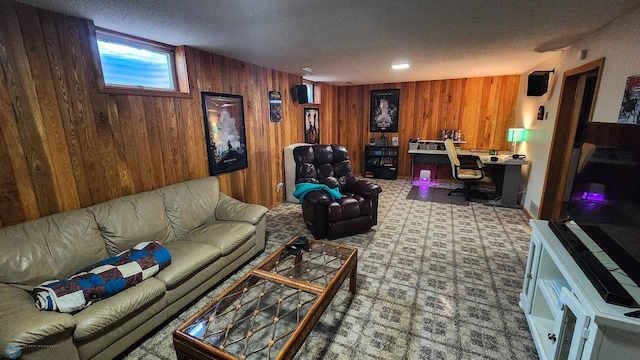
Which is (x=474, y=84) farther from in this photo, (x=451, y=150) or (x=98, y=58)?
(x=98, y=58)

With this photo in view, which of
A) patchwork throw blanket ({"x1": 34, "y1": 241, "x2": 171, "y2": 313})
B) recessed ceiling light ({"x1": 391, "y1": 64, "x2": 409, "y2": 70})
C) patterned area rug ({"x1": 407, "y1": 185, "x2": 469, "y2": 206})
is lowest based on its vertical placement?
patterned area rug ({"x1": 407, "y1": 185, "x2": 469, "y2": 206})

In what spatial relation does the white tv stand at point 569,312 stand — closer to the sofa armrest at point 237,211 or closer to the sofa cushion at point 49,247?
the sofa armrest at point 237,211

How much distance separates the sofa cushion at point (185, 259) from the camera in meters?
1.89

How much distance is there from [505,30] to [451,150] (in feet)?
7.92

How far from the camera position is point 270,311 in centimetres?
202

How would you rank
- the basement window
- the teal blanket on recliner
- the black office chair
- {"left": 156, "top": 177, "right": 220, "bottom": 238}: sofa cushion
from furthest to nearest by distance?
the black office chair
the teal blanket on recliner
{"left": 156, "top": 177, "right": 220, "bottom": 238}: sofa cushion
the basement window

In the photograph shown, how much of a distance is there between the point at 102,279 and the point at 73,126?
1219 mm

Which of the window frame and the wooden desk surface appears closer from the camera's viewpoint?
the window frame

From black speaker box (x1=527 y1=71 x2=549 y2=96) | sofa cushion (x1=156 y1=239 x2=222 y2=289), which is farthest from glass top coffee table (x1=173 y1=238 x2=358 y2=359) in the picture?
black speaker box (x1=527 y1=71 x2=549 y2=96)

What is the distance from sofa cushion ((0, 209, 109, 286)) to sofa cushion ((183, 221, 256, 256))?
0.69 metres

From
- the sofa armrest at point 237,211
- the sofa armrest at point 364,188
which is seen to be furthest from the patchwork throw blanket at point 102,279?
the sofa armrest at point 364,188

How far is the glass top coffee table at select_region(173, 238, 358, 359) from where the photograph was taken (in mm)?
1315

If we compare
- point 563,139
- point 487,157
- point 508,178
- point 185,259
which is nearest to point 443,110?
point 487,157

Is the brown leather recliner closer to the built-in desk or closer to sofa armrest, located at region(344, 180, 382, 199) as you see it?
sofa armrest, located at region(344, 180, 382, 199)
